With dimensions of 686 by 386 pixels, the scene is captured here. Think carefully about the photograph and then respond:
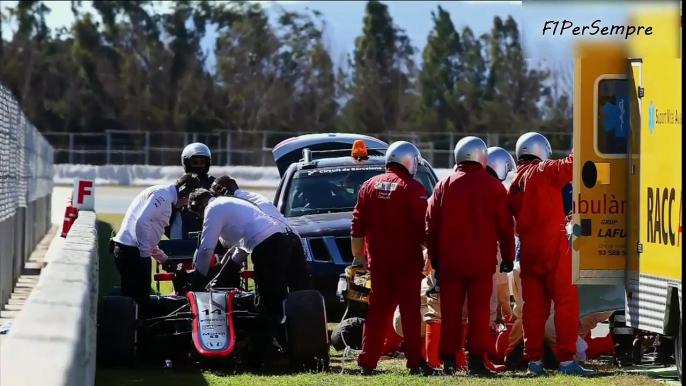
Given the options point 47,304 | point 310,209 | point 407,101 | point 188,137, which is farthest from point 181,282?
point 407,101

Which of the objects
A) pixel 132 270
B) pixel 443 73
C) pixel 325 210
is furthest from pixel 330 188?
pixel 443 73

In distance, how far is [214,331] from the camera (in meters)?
10.9

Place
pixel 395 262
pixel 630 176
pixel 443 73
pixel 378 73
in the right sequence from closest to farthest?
pixel 630 176 < pixel 395 262 < pixel 443 73 < pixel 378 73

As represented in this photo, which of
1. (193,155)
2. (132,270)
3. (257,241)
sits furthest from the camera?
(193,155)

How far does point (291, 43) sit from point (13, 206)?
237 ft

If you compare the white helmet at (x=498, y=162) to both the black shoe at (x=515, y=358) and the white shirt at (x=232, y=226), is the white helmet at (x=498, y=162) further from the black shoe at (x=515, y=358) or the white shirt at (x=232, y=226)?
the white shirt at (x=232, y=226)

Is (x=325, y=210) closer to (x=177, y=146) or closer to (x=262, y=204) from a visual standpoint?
(x=262, y=204)

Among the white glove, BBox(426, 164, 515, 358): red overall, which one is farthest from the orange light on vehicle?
BBox(426, 164, 515, 358): red overall

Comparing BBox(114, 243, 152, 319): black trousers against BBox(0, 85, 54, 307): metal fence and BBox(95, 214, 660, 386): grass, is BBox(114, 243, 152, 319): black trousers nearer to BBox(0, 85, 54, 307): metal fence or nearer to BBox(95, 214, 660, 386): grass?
BBox(95, 214, 660, 386): grass

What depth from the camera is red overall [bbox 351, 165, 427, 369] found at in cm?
1099

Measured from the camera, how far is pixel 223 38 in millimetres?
87312

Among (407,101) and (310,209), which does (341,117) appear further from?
(310,209)

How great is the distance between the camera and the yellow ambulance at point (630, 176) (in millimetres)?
9797

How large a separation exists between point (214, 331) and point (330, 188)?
5488 millimetres
